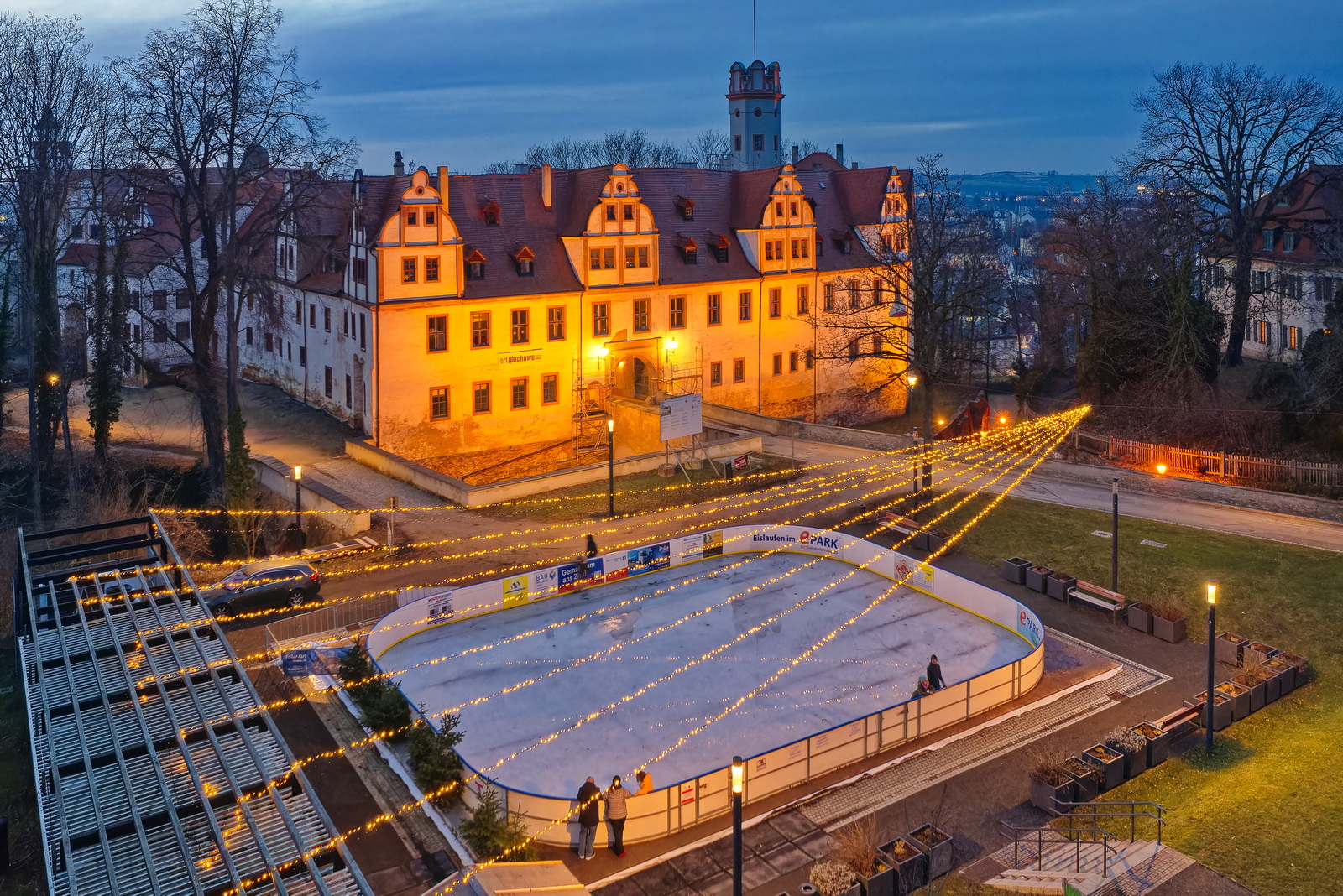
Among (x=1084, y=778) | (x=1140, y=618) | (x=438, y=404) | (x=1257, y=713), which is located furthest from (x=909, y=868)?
(x=438, y=404)

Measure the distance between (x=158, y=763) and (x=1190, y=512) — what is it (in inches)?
1280

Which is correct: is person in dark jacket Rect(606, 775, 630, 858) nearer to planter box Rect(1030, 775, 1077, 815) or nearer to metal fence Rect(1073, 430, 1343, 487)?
planter box Rect(1030, 775, 1077, 815)

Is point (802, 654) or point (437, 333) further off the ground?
point (437, 333)

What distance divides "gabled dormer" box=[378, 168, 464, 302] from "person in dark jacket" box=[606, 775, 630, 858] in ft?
95.0

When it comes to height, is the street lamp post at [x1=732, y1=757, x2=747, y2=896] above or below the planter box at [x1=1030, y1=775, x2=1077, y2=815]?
above

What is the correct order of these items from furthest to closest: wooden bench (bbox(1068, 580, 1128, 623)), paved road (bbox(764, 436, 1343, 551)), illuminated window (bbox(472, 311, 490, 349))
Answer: illuminated window (bbox(472, 311, 490, 349))
paved road (bbox(764, 436, 1343, 551))
wooden bench (bbox(1068, 580, 1128, 623))

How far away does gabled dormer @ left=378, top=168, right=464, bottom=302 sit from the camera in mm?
43312

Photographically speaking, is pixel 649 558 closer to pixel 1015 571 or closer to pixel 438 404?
pixel 1015 571

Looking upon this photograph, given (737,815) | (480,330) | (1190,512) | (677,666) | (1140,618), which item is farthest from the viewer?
(480,330)

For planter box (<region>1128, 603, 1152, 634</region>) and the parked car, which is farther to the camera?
the parked car

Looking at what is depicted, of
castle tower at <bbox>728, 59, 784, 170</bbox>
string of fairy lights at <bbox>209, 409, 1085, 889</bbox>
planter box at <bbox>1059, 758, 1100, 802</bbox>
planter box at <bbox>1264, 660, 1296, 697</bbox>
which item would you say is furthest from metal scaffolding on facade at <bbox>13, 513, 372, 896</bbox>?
castle tower at <bbox>728, 59, 784, 170</bbox>

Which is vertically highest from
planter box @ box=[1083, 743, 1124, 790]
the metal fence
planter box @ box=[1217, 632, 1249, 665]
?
the metal fence

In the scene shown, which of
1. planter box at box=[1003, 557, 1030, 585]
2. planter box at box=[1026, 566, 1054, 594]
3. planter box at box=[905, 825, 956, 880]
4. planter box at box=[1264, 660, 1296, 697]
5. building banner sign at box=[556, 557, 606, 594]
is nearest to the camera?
planter box at box=[905, 825, 956, 880]

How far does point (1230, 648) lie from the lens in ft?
89.7
